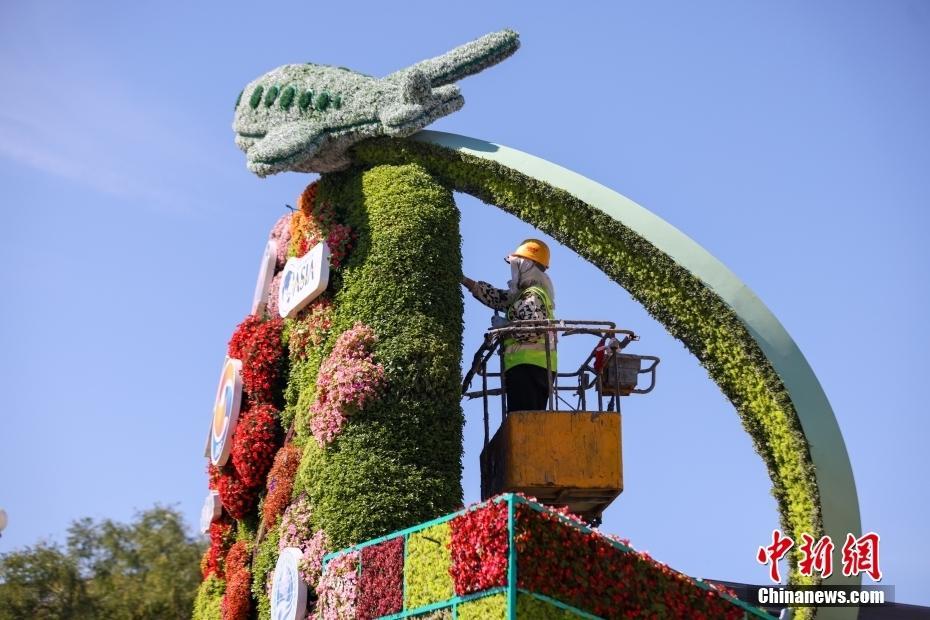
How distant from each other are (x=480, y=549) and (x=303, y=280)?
5979 mm

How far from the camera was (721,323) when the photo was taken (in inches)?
521

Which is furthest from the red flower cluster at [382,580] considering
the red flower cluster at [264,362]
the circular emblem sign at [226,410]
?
the circular emblem sign at [226,410]

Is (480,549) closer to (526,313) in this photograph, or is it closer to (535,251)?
(526,313)

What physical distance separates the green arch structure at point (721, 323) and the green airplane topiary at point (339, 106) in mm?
1116

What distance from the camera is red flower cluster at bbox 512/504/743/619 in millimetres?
10594

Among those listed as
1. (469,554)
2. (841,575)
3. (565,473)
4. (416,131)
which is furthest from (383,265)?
(841,575)

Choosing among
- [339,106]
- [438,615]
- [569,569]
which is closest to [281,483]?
[438,615]

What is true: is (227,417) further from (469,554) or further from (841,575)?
(841,575)

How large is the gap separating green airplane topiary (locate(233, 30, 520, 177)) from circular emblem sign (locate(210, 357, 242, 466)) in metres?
2.82

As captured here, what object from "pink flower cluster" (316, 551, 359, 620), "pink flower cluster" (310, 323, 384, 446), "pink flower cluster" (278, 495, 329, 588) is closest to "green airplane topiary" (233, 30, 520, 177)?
"pink flower cluster" (310, 323, 384, 446)

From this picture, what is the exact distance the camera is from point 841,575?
12383 millimetres

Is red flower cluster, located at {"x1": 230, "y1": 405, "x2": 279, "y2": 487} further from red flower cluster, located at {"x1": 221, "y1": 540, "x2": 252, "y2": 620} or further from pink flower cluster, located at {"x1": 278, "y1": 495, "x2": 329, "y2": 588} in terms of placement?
pink flower cluster, located at {"x1": 278, "y1": 495, "x2": 329, "y2": 588}

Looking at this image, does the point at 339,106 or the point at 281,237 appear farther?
the point at 281,237

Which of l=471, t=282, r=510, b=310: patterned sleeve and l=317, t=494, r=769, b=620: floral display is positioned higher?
l=471, t=282, r=510, b=310: patterned sleeve
